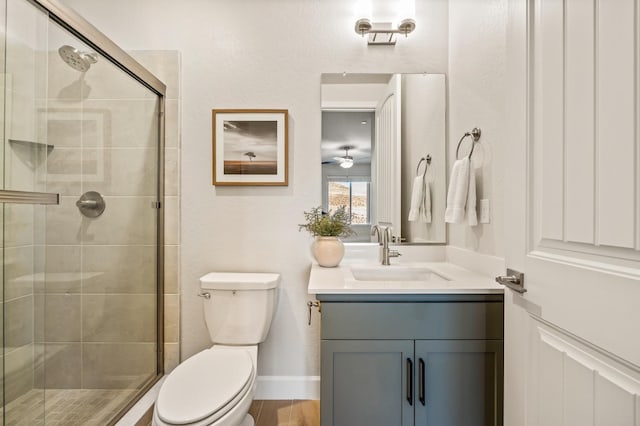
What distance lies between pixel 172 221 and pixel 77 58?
2.97 feet

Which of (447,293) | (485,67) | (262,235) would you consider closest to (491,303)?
(447,293)

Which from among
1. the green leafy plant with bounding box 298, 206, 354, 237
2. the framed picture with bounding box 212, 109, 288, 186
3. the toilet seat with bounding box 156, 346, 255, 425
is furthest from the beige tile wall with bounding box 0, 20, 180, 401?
the green leafy plant with bounding box 298, 206, 354, 237

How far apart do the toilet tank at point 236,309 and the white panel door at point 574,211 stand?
3.71 feet

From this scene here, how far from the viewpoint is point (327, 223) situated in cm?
184

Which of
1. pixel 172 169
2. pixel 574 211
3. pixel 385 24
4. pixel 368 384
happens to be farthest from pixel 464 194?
pixel 172 169

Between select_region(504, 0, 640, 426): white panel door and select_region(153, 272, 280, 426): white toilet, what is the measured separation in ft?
3.14

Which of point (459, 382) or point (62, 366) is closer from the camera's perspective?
point (459, 382)

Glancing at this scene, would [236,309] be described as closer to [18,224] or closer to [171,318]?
[171,318]

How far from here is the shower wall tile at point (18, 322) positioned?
1184mm

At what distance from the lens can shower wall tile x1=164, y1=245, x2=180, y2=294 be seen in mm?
1957

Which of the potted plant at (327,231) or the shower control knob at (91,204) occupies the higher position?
the shower control knob at (91,204)

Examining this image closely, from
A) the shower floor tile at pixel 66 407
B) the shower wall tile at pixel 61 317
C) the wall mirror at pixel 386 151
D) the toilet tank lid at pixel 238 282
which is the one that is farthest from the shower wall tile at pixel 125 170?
the wall mirror at pixel 386 151

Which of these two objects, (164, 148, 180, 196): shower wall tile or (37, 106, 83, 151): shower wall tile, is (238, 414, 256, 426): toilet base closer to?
(164, 148, 180, 196): shower wall tile

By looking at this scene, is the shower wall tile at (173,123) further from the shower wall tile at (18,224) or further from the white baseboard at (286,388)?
the white baseboard at (286,388)
